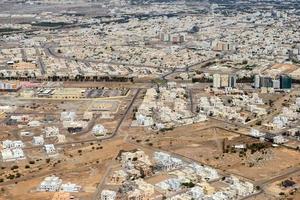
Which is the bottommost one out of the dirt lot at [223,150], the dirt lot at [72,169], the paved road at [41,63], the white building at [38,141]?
the paved road at [41,63]

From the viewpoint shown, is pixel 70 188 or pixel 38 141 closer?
pixel 70 188

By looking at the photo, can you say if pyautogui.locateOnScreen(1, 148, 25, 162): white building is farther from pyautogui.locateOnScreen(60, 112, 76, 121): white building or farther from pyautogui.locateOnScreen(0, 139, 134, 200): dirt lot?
pyautogui.locateOnScreen(60, 112, 76, 121): white building

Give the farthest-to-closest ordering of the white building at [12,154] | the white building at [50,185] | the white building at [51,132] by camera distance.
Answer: the white building at [51,132] → the white building at [12,154] → the white building at [50,185]

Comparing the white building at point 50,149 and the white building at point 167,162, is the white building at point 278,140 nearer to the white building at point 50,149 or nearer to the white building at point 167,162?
the white building at point 167,162

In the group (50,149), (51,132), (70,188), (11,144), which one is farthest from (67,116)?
(70,188)

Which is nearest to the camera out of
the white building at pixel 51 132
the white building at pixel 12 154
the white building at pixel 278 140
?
the white building at pixel 12 154

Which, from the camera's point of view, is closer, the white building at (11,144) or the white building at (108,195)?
the white building at (108,195)

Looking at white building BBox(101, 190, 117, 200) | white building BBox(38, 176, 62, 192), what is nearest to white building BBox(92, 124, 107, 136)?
white building BBox(38, 176, 62, 192)

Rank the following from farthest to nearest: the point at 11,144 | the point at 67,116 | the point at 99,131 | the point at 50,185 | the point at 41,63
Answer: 1. the point at 41,63
2. the point at 67,116
3. the point at 99,131
4. the point at 11,144
5. the point at 50,185

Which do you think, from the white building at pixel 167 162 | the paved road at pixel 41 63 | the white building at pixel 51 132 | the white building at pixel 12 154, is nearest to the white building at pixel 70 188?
the white building at pixel 167 162

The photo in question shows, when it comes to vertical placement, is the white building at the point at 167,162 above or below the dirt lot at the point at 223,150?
above

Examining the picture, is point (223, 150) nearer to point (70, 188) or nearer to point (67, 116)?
point (70, 188)
